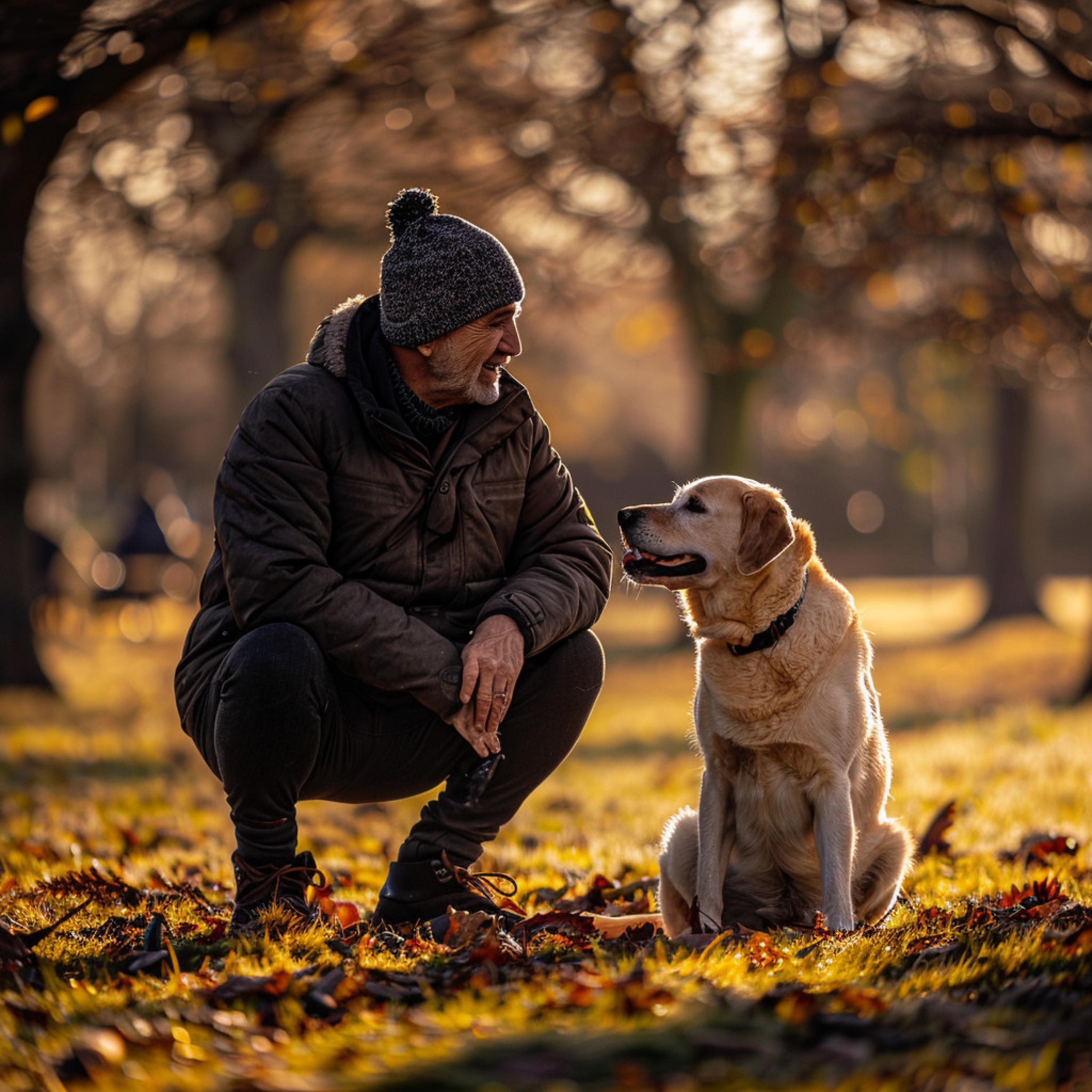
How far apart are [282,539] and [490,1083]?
177cm

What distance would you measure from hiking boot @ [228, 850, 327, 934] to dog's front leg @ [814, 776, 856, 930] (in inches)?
57.5

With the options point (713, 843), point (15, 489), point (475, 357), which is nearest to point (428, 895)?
point (713, 843)

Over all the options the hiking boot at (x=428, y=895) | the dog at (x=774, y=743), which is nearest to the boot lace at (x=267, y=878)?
the hiking boot at (x=428, y=895)

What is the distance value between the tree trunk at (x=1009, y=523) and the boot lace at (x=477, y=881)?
1615cm

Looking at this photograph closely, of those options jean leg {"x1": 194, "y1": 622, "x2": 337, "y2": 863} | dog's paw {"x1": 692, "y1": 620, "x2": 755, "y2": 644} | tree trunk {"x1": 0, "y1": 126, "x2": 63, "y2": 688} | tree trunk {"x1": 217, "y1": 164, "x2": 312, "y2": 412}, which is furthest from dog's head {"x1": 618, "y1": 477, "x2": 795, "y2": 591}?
tree trunk {"x1": 217, "y1": 164, "x2": 312, "y2": 412}

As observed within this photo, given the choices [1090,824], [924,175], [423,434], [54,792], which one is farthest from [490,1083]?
[924,175]

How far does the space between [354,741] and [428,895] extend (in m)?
0.50

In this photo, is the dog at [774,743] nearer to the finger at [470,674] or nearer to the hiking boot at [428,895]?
the hiking boot at [428,895]

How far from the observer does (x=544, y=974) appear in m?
2.81

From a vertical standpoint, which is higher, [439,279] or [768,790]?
[439,279]

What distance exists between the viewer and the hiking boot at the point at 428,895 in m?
3.66

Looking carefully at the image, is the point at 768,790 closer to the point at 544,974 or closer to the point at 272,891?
the point at 544,974

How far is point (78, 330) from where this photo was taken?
34.8 metres

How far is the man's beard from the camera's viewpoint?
12.1 feet
